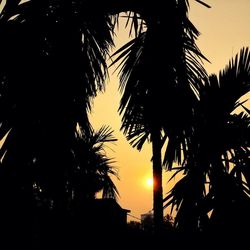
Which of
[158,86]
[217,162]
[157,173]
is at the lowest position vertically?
[217,162]

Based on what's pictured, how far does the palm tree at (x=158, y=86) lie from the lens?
399 cm

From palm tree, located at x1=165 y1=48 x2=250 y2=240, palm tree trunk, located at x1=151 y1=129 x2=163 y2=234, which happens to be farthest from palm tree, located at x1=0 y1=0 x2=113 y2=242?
palm tree trunk, located at x1=151 y1=129 x2=163 y2=234

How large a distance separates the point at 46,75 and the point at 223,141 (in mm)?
1486

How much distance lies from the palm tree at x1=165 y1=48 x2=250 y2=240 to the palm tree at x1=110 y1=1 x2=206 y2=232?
0.76 meters

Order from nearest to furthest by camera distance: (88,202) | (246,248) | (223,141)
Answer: (246,248), (223,141), (88,202)

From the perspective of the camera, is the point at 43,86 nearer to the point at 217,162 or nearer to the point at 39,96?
the point at 39,96

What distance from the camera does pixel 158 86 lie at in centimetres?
422

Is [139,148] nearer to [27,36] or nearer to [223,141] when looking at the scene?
[223,141]

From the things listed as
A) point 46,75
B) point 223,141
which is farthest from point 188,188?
point 46,75

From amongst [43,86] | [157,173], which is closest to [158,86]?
[157,173]

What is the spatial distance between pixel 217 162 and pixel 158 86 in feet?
5.58

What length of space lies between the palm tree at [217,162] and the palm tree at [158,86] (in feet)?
2.48

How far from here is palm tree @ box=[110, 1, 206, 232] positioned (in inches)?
157

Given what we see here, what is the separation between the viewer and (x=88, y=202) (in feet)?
25.4
